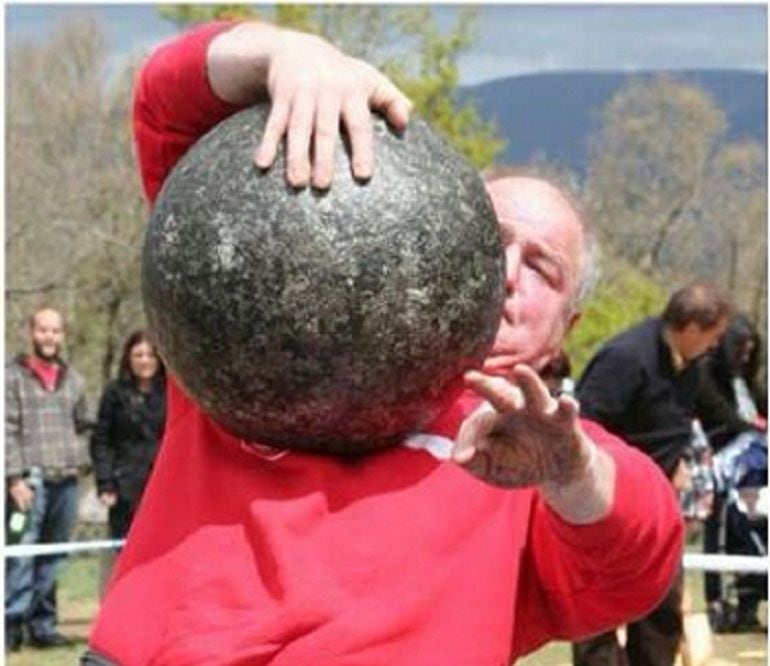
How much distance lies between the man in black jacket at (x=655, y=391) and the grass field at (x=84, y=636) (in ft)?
1.66

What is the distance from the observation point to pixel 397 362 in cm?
279

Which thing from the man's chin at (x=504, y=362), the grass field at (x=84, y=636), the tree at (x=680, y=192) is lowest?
the tree at (x=680, y=192)

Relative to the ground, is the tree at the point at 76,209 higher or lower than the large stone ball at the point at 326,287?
lower

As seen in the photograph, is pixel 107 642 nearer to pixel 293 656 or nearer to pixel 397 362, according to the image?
pixel 293 656

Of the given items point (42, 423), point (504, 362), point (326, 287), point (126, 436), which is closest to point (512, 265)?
point (504, 362)

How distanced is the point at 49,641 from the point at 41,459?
3.75ft

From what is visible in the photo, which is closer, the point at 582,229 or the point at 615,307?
the point at 582,229

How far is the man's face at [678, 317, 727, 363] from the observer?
9.50m

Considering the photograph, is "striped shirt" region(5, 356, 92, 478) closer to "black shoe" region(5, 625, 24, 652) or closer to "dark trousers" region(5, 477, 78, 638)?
"dark trousers" region(5, 477, 78, 638)

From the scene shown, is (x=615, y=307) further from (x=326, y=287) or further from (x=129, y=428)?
(x=326, y=287)

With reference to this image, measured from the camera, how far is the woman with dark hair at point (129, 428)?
12539 millimetres

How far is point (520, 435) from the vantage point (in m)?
2.53

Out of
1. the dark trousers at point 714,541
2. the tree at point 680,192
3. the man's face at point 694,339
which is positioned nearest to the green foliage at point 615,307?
the tree at point 680,192

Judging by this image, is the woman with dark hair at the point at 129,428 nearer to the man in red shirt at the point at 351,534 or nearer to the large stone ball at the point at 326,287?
the man in red shirt at the point at 351,534
